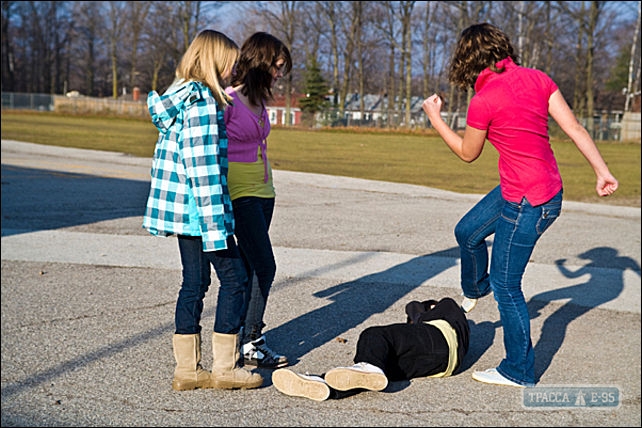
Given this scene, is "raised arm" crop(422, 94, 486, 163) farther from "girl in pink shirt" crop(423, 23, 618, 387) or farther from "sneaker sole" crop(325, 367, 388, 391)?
"sneaker sole" crop(325, 367, 388, 391)

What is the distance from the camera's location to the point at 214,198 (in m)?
3.36

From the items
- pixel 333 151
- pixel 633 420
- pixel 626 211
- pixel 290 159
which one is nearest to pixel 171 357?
pixel 633 420

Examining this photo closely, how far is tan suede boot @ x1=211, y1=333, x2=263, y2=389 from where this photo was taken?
3902mm

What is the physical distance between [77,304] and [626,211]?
34.2ft

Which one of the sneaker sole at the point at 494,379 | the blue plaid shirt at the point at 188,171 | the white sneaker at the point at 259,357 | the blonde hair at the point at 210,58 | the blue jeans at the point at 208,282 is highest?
A: the blonde hair at the point at 210,58

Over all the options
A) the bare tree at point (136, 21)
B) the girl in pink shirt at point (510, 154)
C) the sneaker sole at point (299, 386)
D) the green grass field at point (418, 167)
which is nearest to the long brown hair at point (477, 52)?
the girl in pink shirt at point (510, 154)

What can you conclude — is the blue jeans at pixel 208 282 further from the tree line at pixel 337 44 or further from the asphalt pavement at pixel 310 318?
the tree line at pixel 337 44

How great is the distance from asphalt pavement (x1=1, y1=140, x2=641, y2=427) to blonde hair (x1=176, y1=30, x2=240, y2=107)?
1588 millimetres

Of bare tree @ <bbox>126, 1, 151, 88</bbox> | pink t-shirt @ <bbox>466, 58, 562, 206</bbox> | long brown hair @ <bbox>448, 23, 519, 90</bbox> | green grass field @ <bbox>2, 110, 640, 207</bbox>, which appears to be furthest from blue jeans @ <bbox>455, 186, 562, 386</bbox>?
bare tree @ <bbox>126, 1, 151, 88</bbox>

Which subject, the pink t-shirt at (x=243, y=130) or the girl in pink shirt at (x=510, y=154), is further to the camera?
the pink t-shirt at (x=243, y=130)

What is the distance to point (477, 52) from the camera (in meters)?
3.52

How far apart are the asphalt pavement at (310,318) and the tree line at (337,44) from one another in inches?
831

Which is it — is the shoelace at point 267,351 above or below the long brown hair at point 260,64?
below

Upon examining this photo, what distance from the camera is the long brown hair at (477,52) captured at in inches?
139
